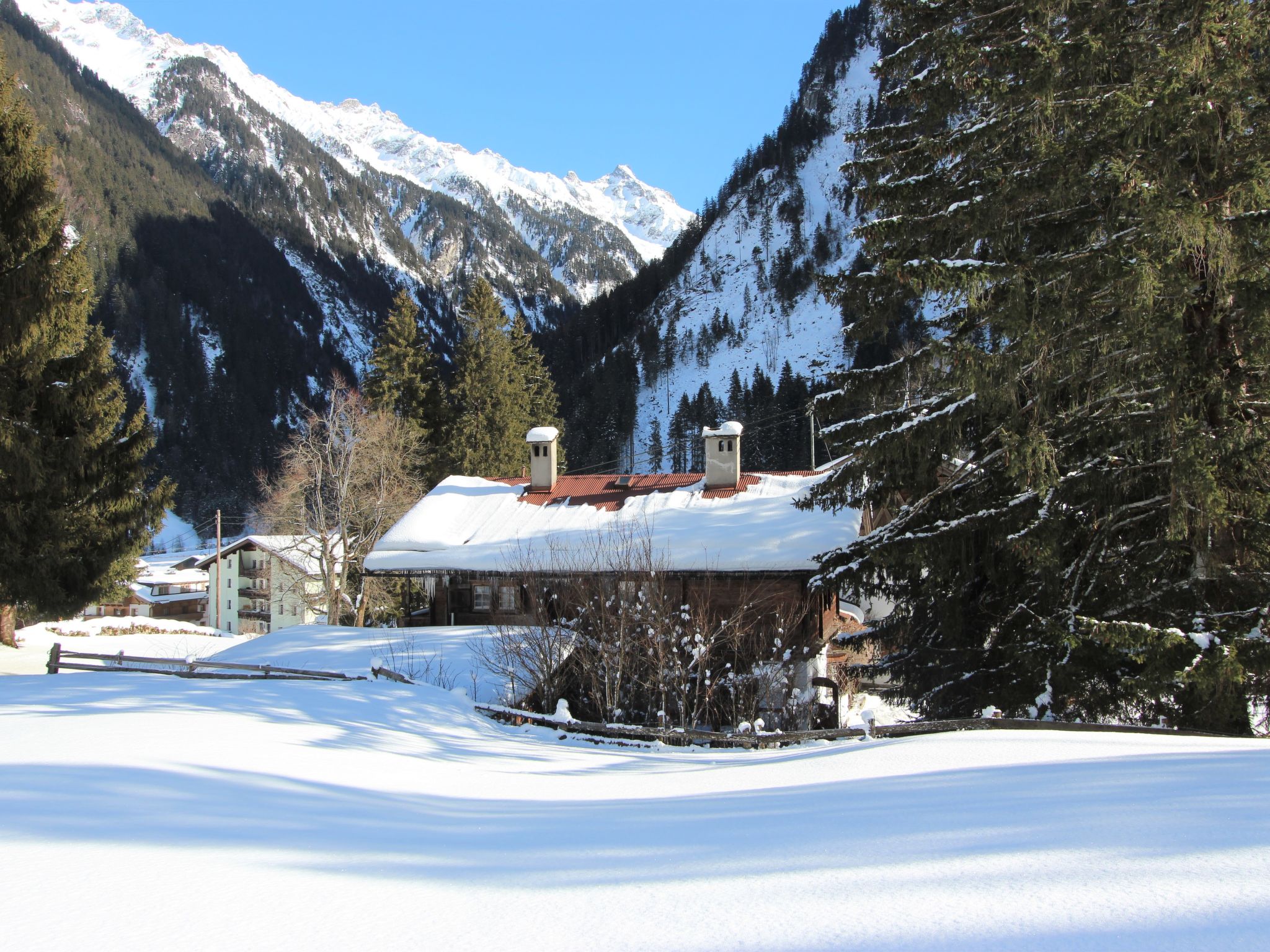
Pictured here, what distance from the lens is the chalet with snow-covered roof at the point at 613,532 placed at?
61.0ft

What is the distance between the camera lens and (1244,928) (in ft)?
9.05

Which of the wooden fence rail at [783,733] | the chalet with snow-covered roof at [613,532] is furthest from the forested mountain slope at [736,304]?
the wooden fence rail at [783,733]

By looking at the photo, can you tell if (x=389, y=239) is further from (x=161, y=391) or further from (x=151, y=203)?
(x=161, y=391)

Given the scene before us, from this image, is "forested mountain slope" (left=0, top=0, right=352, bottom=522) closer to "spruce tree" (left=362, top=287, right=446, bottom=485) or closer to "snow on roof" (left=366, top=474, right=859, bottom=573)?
"spruce tree" (left=362, top=287, right=446, bottom=485)

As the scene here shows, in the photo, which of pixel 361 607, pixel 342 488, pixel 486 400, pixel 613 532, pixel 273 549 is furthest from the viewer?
pixel 273 549

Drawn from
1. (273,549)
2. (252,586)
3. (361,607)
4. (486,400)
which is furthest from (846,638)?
(252,586)

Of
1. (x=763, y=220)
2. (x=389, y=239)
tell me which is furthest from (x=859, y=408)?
(x=389, y=239)

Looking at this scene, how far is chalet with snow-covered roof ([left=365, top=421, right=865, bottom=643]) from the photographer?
61.0ft

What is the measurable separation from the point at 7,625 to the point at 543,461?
14177 millimetres

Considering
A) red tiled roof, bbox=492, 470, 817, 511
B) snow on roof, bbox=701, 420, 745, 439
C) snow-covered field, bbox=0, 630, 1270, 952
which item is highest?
snow on roof, bbox=701, 420, 745, 439

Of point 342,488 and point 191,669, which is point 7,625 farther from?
point 342,488

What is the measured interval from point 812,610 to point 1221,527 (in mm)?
10751

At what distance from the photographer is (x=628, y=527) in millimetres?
20062

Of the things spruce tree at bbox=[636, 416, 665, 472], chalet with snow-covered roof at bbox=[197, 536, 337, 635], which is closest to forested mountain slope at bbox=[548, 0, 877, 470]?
spruce tree at bbox=[636, 416, 665, 472]
